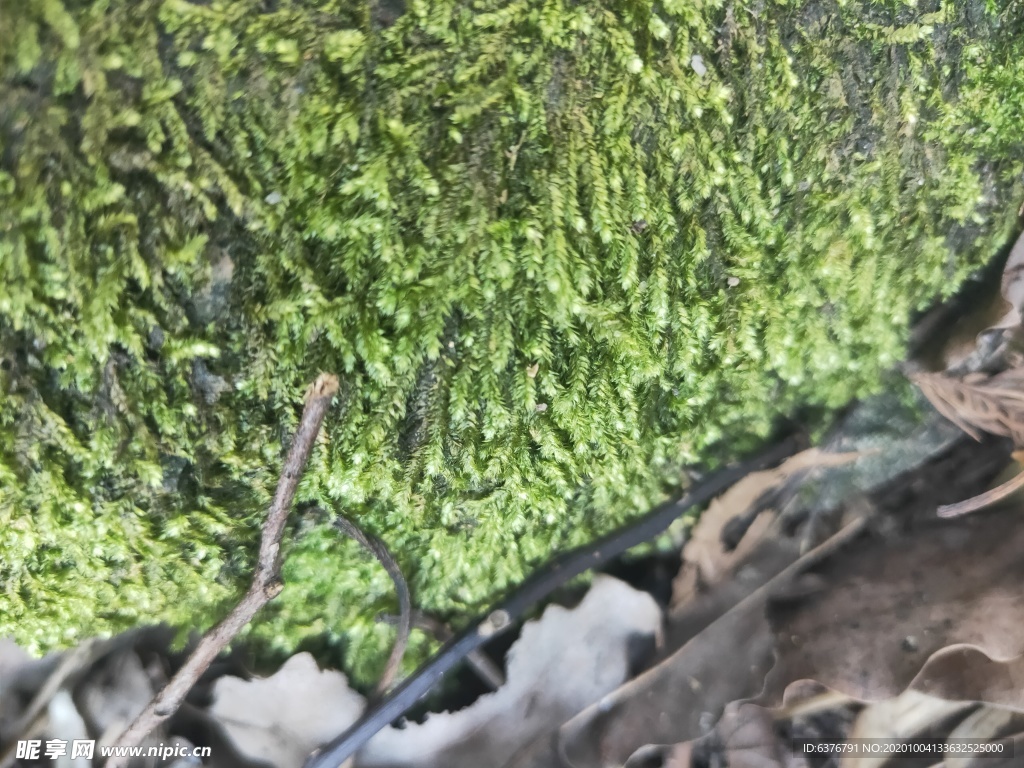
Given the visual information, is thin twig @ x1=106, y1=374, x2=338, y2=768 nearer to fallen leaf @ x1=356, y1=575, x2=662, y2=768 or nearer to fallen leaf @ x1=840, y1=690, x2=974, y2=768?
fallen leaf @ x1=356, y1=575, x2=662, y2=768

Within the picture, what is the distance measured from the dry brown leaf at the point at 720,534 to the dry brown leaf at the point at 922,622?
Result: 12cm

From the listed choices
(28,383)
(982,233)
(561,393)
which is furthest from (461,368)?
(982,233)

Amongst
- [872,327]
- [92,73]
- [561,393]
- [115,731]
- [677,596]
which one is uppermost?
[92,73]

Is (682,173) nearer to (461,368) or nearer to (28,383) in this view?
(461,368)

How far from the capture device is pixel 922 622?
111cm

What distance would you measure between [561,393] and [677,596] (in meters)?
0.57

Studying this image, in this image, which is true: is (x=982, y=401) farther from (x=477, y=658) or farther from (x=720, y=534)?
(x=477, y=658)

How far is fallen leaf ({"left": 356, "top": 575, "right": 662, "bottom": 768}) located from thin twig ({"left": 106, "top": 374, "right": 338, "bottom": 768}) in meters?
0.32

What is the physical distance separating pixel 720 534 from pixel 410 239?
2.70 ft

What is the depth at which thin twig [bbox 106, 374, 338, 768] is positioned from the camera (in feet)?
2.62

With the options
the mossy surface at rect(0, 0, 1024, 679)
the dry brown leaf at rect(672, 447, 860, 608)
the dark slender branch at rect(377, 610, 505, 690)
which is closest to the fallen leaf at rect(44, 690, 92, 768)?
the mossy surface at rect(0, 0, 1024, 679)

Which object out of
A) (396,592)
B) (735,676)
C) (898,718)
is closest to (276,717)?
(396,592)

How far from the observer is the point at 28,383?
74 cm

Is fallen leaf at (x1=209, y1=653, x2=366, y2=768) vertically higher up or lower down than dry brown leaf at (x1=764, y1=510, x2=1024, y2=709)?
higher up
